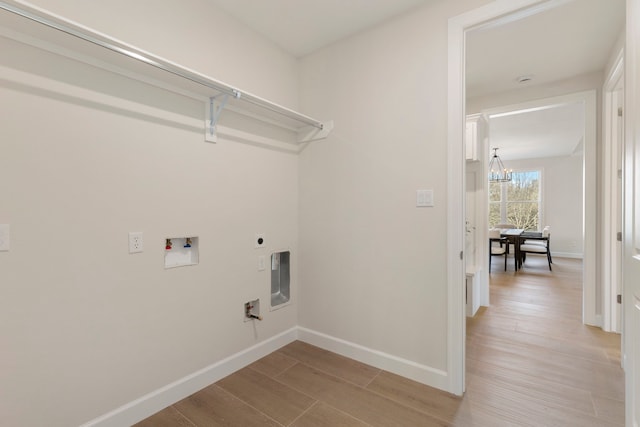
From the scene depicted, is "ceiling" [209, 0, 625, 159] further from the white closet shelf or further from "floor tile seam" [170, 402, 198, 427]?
"floor tile seam" [170, 402, 198, 427]

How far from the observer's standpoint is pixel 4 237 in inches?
50.8

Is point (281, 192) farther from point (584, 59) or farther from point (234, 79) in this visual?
point (584, 59)

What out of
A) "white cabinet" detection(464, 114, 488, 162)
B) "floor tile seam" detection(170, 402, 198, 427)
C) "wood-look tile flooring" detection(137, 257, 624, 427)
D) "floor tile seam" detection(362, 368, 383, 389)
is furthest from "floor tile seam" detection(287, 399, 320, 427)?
"white cabinet" detection(464, 114, 488, 162)

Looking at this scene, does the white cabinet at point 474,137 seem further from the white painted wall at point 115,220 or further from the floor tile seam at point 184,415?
the floor tile seam at point 184,415

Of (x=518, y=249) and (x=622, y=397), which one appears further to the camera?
(x=518, y=249)

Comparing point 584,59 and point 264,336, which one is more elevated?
point 584,59

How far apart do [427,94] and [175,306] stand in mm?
2199

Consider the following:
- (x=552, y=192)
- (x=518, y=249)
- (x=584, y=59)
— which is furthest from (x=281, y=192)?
(x=552, y=192)

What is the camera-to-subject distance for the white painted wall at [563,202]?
25.0ft

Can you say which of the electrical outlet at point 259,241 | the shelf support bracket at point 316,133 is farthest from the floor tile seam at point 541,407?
the shelf support bracket at point 316,133

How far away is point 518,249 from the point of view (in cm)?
609

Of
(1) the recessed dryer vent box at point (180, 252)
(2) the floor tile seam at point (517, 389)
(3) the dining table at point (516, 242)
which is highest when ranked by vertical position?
(1) the recessed dryer vent box at point (180, 252)

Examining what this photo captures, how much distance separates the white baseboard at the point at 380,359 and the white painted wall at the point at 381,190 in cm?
4

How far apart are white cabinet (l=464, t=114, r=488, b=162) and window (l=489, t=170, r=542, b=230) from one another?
5701mm
